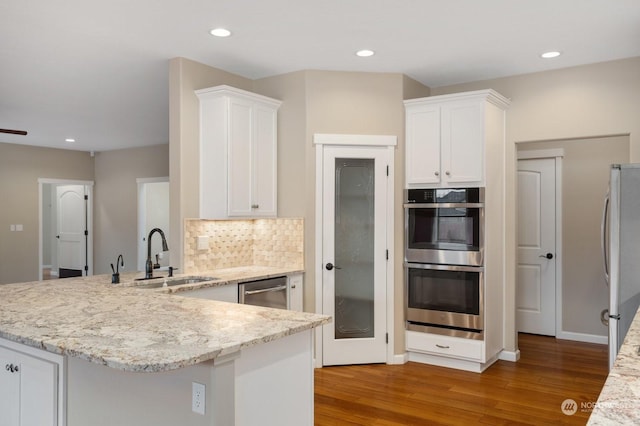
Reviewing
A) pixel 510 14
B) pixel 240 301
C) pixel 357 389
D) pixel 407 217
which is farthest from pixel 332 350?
pixel 510 14

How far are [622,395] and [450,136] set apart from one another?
333 centimetres

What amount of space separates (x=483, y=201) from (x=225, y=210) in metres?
2.22

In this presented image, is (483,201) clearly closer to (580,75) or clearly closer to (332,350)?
(580,75)

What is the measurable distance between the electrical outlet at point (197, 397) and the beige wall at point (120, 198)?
24.4ft

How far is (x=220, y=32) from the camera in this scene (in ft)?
11.6

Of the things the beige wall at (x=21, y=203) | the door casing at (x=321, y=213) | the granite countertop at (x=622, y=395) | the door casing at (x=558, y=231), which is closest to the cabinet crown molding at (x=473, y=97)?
the door casing at (x=321, y=213)

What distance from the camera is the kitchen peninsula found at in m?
1.77

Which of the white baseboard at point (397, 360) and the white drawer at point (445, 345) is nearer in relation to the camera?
the white drawer at point (445, 345)

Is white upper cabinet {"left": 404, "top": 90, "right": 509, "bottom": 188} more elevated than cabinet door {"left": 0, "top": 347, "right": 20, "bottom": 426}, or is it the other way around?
white upper cabinet {"left": 404, "top": 90, "right": 509, "bottom": 188}

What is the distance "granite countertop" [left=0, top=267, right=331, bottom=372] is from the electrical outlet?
0.51 feet

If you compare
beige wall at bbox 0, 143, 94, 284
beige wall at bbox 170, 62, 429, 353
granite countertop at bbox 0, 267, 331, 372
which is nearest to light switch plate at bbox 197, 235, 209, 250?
Answer: beige wall at bbox 170, 62, 429, 353

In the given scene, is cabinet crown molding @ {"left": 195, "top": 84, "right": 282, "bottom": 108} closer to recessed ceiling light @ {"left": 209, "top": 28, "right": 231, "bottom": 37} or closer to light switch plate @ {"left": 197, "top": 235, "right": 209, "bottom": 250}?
recessed ceiling light @ {"left": 209, "top": 28, "right": 231, "bottom": 37}

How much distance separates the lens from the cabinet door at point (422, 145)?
442 centimetres

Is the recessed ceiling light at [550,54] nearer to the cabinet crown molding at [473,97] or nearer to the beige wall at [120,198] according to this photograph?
the cabinet crown molding at [473,97]
